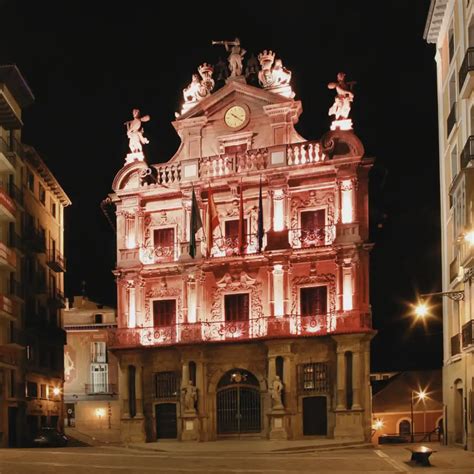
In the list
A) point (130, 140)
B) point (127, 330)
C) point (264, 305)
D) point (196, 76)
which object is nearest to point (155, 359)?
point (127, 330)

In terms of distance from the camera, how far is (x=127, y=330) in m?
48.7

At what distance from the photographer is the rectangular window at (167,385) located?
158ft

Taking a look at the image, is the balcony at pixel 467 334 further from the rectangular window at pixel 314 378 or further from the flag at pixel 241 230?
the flag at pixel 241 230

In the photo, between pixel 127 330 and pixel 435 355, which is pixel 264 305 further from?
pixel 435 355

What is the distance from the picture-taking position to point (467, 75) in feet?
109

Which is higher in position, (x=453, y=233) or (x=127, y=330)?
(x=453, y=233)

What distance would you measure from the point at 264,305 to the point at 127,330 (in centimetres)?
762

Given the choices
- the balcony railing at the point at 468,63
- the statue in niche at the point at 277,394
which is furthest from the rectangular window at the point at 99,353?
the balcony railing at the point at 468,63

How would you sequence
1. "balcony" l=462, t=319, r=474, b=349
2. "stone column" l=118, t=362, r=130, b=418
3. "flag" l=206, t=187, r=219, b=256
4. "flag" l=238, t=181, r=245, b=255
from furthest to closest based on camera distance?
1. "stone column" l=118, t=362, r=130, b=418
2. "flag" l=206, t=187, r=219, b=256
3. "flag" l=238, t=181, r=245, b=255
4. "balcony" l=462, t=319, r=474, b=349

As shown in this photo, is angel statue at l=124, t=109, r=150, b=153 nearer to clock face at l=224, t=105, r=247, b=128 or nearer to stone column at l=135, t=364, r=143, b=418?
clock face at l=224, t=105, r=247, b=128

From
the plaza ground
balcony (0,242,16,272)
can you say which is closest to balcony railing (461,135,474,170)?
the plaza ground

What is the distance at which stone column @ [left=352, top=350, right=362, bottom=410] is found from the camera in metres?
44.3

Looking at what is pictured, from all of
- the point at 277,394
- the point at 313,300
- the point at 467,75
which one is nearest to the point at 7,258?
the point at 277,394

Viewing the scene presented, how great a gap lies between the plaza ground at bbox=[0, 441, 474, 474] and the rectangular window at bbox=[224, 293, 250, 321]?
27.9 ft
